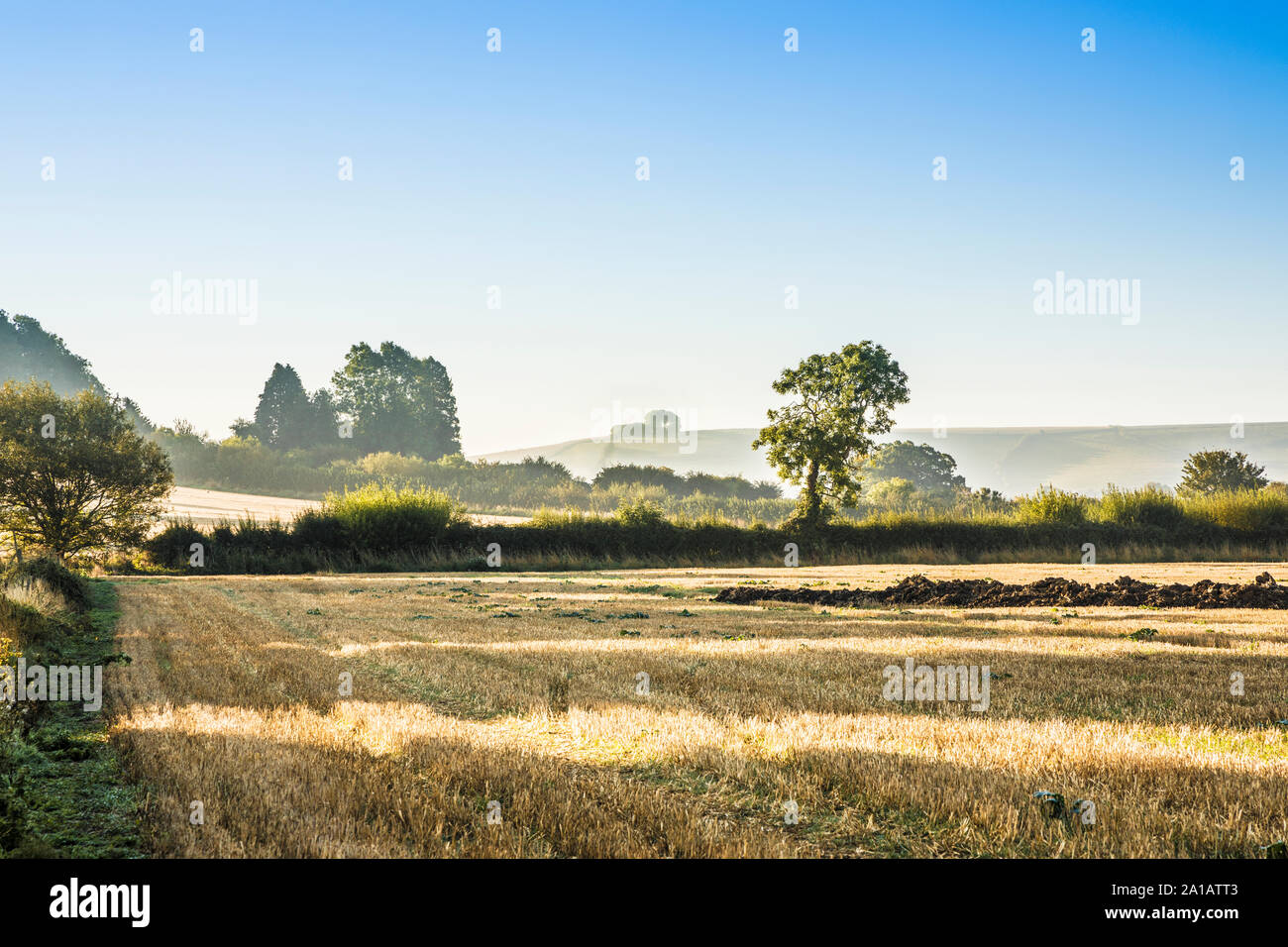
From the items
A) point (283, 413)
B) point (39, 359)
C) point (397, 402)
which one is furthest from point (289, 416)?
point (39, 359)

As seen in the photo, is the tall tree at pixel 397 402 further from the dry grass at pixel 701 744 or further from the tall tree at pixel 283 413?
the dry grass at pixel 701 744

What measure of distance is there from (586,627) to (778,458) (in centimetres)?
3401

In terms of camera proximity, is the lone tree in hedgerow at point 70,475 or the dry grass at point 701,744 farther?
the lone tree in hedgerow at point 70,475

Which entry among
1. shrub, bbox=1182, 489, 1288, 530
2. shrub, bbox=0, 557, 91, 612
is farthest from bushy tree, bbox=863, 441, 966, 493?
shrub, bbox=0, 557, 91, 612

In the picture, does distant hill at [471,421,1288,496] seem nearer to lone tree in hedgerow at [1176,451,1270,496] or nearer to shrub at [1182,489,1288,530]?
lone tree in hedgerow at [1176,451,1270,496]

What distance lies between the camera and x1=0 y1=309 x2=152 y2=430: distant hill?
354 feet

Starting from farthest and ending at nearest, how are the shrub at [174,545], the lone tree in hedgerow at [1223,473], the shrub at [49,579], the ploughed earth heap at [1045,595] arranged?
1. the lone tree in hedgerow at [1223,473]
2. the shrub at [174,545]
3. the ploughed earth heap at [1045,595]
4. the shrub at [49,579]

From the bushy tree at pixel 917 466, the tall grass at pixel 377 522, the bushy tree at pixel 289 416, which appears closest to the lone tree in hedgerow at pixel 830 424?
Answer: the tall grass at pixel 377 522

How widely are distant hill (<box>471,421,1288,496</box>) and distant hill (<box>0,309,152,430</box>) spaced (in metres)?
71.1

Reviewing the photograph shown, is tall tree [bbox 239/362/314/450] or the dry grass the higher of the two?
tall tree [bbox 239/362/314/450]

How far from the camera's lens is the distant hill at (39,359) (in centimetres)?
10794

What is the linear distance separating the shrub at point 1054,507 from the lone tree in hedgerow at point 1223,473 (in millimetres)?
23115
